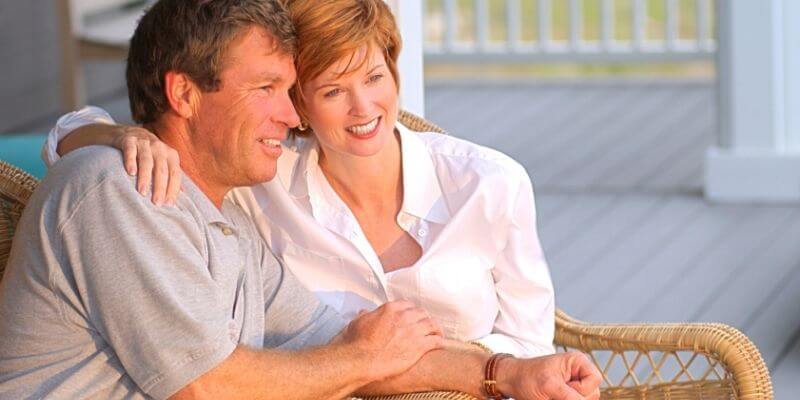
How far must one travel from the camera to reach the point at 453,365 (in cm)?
242

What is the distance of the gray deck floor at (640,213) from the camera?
450 cm

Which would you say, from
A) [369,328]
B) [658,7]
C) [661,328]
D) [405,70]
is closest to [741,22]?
[405,70]

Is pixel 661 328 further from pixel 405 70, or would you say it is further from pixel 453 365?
pixel 405 70

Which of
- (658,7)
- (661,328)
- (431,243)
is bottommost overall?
(658,7)

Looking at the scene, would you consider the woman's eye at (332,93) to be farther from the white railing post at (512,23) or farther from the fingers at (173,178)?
the white railing post at (512,23)

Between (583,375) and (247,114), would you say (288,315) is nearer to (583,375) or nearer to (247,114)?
(247,114)

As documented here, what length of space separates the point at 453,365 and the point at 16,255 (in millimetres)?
723

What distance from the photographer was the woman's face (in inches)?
97.8

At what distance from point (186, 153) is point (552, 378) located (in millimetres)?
684

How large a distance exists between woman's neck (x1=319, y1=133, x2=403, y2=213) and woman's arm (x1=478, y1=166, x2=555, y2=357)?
0.70ft

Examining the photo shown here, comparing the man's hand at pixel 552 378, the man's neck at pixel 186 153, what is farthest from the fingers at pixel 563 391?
the man's neck at pixel 186 153

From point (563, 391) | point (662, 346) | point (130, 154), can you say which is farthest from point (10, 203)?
point (662, 346)

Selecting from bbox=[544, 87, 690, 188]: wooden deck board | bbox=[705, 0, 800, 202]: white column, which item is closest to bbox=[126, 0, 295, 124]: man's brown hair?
bbox=[705, 0, 800, 202]: white column

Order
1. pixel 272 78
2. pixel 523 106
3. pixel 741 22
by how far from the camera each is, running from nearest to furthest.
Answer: pixel 272 78
pixel 741 22
pixel 523 106
